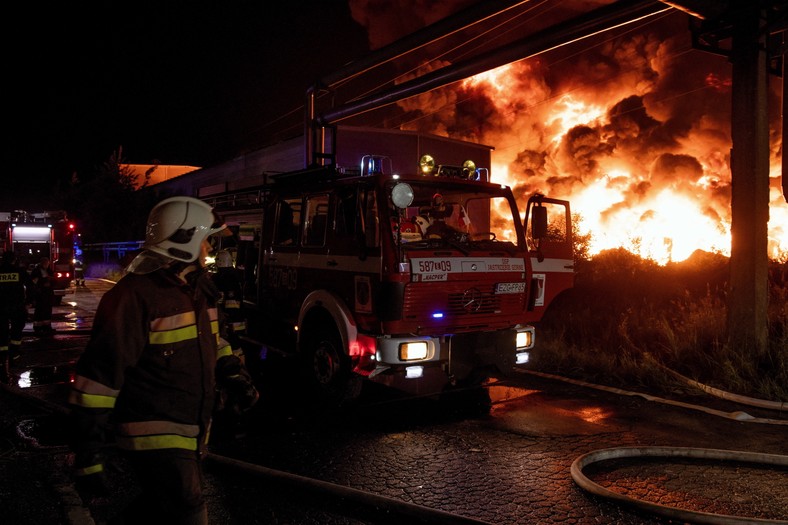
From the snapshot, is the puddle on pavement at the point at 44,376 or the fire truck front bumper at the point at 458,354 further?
the puddle on pavement at the point at 44,376

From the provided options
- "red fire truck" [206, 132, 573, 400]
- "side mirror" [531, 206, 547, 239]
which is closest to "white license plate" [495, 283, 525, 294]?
"red fire truck" [206, 132, 573, 400]

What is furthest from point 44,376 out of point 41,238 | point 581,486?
point 41,238

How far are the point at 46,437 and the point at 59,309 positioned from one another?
12.6 meters

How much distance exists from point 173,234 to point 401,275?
3.24 m

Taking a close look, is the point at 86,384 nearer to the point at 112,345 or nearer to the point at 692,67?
the point at 112,345

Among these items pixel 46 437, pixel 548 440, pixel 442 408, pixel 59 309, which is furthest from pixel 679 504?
pixel 59 309

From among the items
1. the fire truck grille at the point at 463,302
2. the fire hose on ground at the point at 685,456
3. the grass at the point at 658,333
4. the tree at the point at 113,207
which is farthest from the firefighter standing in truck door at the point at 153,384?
the tree at the point at 113,207

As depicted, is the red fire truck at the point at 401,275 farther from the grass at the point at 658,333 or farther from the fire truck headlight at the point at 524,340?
the grass at the point at 658,333

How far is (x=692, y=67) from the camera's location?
2506 cm

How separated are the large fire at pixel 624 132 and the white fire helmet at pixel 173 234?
16.3 meters

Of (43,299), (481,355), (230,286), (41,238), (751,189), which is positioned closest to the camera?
(481,355)

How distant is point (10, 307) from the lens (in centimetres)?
816

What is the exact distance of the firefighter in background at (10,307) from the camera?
7961 millimetres

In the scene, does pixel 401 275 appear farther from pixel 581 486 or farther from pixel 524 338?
pixel 581 486
